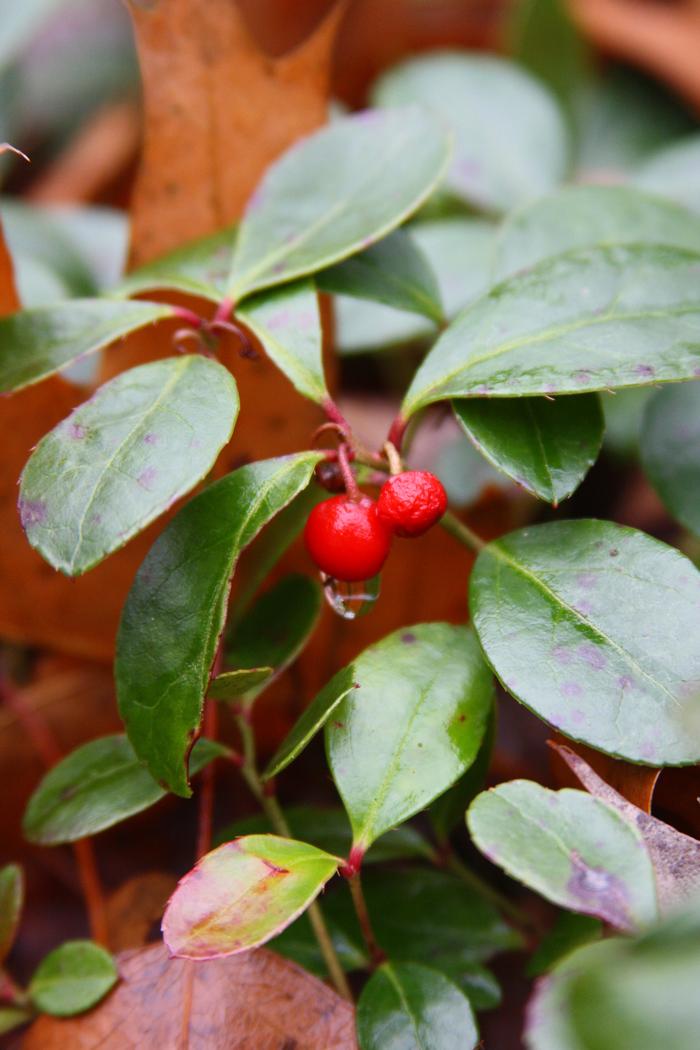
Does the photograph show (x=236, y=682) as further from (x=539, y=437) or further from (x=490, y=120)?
(x=490, y=120)

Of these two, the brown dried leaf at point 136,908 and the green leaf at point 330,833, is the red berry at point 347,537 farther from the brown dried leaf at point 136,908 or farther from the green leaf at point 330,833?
the brown dried leaf at point 136,908

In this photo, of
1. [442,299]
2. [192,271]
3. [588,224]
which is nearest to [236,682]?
[192,271]

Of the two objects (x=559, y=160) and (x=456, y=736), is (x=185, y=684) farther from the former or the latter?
(x=559, y=160)

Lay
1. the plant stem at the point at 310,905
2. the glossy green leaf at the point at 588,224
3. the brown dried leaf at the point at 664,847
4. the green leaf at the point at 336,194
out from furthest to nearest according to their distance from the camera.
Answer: the glossy green leaf at the point at 588,224 → the green leaf at the point at 336,194 → the plant stem at the point at 310,905 → the brown dried leaf at the point at 664,847

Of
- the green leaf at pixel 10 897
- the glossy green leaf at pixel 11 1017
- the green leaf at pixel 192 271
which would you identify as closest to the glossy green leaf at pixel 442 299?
the green leaf at pixel 192 271

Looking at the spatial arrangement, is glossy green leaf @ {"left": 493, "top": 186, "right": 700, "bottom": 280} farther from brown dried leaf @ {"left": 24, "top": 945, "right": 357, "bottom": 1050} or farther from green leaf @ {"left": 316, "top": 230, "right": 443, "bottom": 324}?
brown dried leaf @ {"left": 24, "top": 945, "right": 357, "bottom": 1050}
